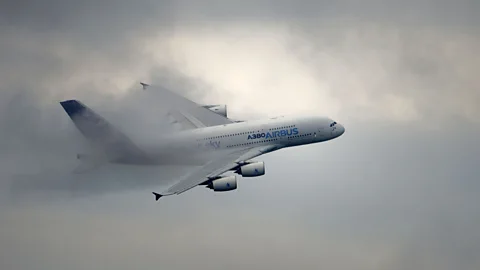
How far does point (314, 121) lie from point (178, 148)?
1918cm

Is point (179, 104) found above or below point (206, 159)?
above

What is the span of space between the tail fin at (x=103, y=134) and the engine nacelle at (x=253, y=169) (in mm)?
15879

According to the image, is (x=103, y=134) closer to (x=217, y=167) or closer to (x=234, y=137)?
(x=217, y=167)

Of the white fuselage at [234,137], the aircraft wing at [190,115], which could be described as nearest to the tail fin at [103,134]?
the white fuselage at [234,137]

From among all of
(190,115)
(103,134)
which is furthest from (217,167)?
(103,134)

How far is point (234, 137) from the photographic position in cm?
13175

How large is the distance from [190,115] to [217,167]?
1423 cm

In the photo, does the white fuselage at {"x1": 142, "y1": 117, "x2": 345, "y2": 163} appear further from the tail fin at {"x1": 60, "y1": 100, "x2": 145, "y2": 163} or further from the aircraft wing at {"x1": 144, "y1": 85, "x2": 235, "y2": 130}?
the aircraft wing at {"x1": 144, "y1": 85, "x2": 235, "y2": 130}

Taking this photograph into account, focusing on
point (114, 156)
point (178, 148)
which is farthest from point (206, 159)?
point (114, 156)

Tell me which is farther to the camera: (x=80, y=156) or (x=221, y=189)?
(x=80, y=156)

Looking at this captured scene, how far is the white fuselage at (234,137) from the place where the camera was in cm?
13162

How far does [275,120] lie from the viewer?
134 meters

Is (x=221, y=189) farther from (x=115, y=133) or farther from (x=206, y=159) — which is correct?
(x=115, y=133)

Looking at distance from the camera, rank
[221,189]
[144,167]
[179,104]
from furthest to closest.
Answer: [179,104], [144,167], [221,189]
